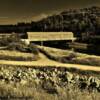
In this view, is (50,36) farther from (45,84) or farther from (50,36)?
(45,84)

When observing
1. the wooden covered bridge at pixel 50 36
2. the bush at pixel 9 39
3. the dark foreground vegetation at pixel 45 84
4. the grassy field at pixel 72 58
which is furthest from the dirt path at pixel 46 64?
the wooden covered bridge at pixel 50 36

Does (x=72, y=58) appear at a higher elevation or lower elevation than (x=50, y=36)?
lower

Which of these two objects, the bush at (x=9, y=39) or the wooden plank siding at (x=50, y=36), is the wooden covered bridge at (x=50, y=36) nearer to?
the wooden plank siding at (x=50, y=36)

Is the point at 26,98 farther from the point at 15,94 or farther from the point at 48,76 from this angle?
the point at 48,76

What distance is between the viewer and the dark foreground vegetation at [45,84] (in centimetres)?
1018

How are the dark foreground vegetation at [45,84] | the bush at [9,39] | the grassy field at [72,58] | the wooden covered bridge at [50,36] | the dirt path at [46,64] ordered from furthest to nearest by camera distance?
the wooden covered bridge at [50,36] < the bush at [9,39] < the grassy field at [72,58] < the dirt path at [46,64] < the dark foreground vegetation at [45,84]

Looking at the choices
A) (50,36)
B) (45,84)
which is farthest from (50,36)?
(45,84)

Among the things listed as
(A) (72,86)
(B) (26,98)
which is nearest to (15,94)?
(B) (26,98)

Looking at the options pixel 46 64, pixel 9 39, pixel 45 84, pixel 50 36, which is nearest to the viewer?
pixel 45 84

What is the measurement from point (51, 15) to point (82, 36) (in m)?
2.14

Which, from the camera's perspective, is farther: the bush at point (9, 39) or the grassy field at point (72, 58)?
the bush at point (9, 39)

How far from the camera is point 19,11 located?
24.7 m

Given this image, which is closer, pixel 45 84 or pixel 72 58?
pixel 45 84

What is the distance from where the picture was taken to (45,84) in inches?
481
